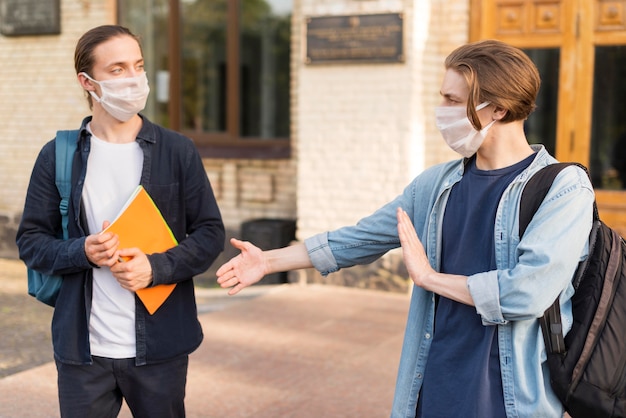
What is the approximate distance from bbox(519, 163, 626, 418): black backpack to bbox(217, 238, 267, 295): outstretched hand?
3.02 feet

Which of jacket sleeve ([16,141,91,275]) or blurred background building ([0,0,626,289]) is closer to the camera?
jacket sleeve ([16,141,91,275])

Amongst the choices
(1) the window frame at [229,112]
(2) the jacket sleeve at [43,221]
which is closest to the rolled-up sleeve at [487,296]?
(2) the jacket sleeve at [43,221]

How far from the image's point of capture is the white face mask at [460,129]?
2252mm

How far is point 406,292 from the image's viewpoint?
718 cm

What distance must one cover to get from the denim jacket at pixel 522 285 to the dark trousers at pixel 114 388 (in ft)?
2.71

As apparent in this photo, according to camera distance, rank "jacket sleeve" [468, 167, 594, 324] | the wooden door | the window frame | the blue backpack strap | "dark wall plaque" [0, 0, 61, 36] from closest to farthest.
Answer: "jacket sleeve" [468, 167, 594, 324] → the blue backpack strap → the wooden door → the window frame → "dark wall plaque" [0, 0, 61, 36]

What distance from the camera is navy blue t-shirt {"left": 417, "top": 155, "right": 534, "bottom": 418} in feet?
7.11

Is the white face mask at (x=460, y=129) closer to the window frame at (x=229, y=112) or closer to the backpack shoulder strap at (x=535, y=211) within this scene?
the backpack shoulder strap at (x=535, y=211)

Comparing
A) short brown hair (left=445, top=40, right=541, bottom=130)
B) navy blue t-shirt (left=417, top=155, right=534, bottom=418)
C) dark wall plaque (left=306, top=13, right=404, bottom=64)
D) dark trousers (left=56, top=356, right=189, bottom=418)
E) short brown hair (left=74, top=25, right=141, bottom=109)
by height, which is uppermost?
dark wall plaque (left=306, top=13, right=404, bottom=64)

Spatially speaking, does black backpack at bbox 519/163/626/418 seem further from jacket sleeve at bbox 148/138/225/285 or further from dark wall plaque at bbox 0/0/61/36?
dark wall plaque at bbox 0/0/61/36

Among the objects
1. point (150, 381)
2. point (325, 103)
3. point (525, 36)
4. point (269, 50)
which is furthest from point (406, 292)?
point (150, 381)

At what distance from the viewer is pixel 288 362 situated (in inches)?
206

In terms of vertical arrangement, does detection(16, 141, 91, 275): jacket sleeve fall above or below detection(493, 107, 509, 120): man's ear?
below

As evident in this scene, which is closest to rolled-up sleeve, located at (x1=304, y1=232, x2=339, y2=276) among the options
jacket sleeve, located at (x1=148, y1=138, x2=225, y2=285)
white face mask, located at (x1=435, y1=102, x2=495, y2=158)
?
Result: jacket sleeve, located at (x1=148, y1=138, x2=225, y2=285)
